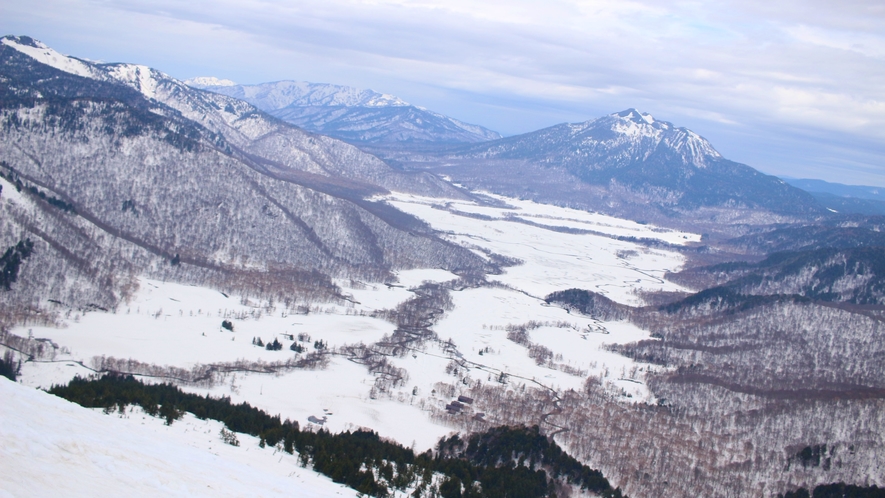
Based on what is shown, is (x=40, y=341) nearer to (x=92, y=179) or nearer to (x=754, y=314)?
(x=92, y=179)

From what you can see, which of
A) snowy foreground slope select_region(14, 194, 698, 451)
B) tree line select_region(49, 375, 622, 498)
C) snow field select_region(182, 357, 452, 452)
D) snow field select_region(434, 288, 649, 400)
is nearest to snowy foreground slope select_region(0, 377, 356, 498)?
tree line select_region(49, 375, 622, 498)

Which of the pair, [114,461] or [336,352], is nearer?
[114,461]

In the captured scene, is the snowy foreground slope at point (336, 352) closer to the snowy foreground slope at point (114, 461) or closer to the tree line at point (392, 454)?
the tree line at point (392, 454)

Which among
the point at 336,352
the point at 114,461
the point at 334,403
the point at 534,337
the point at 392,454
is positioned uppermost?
the point at 114,461

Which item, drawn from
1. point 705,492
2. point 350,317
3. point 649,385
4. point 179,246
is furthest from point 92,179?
point 705,492

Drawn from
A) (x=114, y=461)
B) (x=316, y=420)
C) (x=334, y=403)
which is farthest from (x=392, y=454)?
(x=114, y=461)

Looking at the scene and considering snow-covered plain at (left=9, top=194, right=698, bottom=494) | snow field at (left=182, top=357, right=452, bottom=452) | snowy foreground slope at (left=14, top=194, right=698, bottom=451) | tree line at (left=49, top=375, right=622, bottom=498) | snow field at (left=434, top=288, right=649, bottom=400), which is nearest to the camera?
tree line at (left=49, top=375, right=622, bottom=498)

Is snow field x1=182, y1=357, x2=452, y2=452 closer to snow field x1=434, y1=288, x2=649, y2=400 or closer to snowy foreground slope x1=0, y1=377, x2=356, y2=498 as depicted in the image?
snow field x1=434, y1=288, x2=649, y2=400

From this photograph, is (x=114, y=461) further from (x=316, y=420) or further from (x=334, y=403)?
(x=334, y=403)
